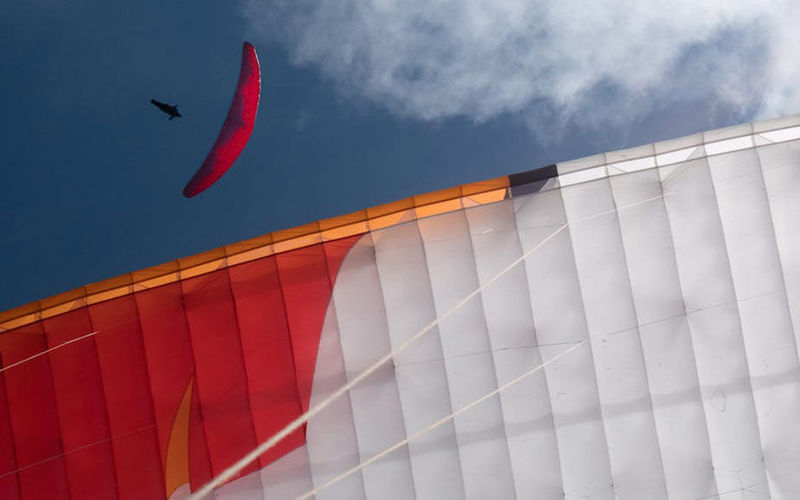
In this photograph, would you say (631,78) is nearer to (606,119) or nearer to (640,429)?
(606,119)

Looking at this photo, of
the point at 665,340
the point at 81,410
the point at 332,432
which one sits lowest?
the point at 332,432

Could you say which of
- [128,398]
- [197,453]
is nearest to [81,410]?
[128,398]

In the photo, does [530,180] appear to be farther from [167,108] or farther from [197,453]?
[167,108]

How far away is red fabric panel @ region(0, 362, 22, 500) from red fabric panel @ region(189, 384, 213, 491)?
146 cm

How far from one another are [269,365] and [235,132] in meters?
2.54

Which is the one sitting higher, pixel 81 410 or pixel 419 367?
pixel 81 410

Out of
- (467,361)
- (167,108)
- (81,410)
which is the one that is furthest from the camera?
(167,108)

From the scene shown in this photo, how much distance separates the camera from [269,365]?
5418mm

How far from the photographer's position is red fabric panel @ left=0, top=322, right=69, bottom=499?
17.9 ft

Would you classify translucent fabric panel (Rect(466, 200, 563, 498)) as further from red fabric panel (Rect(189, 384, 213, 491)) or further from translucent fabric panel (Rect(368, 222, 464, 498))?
red fabric panel (Rect(189, 384, 213, 491))

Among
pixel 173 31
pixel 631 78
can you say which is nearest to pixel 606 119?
pixel 631 78

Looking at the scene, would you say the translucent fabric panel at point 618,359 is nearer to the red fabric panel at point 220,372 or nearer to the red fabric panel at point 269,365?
the red fabric panel at point 269,365

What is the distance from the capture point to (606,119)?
8461 mm

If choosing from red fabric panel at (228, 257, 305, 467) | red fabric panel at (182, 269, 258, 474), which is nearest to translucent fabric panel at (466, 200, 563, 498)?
red fabric panel at (228, 257, 305, 467)
